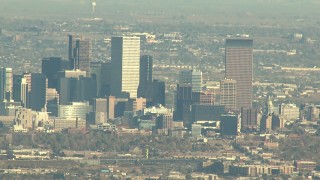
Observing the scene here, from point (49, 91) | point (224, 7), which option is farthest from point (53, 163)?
point (224, 7)

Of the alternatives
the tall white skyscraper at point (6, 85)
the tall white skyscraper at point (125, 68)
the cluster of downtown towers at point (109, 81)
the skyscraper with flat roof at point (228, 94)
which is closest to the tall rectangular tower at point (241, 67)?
the cluster of downtown towers at point (109, 81)

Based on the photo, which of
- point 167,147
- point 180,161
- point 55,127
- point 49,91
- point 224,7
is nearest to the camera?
point 180,161

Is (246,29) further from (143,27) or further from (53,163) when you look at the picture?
(53,163)

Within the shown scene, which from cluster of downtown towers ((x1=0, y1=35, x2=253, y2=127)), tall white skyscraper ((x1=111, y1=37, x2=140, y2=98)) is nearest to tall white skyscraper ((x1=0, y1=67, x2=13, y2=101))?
cluster of downtown towers ((x1=0, y1=35, x2=253, y2=127))

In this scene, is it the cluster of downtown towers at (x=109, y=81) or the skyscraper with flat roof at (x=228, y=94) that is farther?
the skyscraper with flat roof at (x=228, y=94)

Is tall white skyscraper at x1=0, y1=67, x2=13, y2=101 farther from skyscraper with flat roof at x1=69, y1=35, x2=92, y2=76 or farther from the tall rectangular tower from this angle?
the tall rectangular tower

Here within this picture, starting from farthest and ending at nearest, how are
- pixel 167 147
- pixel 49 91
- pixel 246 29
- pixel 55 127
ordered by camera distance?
1. pixel 246 29
2. pixel 49 91
3. pixel 55 127
4. pixel 167 147

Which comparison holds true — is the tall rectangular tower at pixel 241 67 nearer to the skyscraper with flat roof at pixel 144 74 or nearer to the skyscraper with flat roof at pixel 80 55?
the skyscraper with flat roof at pixel 144 74

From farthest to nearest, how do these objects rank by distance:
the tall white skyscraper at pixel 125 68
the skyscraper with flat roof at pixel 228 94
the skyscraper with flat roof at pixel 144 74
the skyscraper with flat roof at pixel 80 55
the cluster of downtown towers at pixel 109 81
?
the skyscraper with flat roof at pixel 80 55 < the tall white skyscraper at pixel 125 68 < the skyscraper with flat roof at pixel 144 74 < the skyscraper with flat roof at pixel 228 94 < the cluster of downtown towers at pixel 109 81
